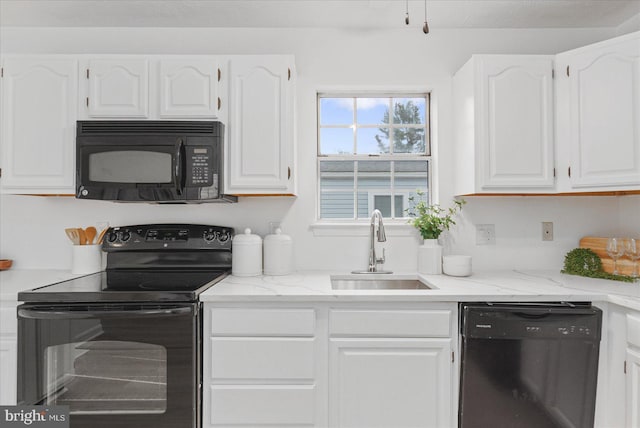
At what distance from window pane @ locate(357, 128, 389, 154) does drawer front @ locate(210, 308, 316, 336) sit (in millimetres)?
1238

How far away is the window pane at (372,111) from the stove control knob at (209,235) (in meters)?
1.17

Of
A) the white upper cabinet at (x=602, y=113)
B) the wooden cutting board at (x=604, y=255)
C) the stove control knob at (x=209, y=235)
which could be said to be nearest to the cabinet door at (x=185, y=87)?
the stove control knob at (x=209, y=235)

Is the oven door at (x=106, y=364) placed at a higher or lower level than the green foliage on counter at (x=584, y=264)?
lower

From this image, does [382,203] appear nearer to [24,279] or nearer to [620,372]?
[620,372]

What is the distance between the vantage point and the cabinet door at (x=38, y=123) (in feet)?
6.59

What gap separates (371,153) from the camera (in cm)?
249

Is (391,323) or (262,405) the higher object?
(391,323)

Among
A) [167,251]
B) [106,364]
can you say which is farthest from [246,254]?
[106,364]

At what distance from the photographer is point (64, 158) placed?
6.63 feet

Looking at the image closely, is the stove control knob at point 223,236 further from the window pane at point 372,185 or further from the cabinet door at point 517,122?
the cabinet door at point 517,122

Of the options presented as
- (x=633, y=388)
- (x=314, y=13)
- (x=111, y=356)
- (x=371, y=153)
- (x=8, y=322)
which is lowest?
(x=633, y=388)

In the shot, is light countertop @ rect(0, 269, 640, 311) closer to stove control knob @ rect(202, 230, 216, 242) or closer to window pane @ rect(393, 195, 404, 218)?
stove control knob @ rect(202, 230, 216, 242)

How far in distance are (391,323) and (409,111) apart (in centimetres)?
144

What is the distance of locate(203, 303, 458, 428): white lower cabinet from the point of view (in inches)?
65.7
